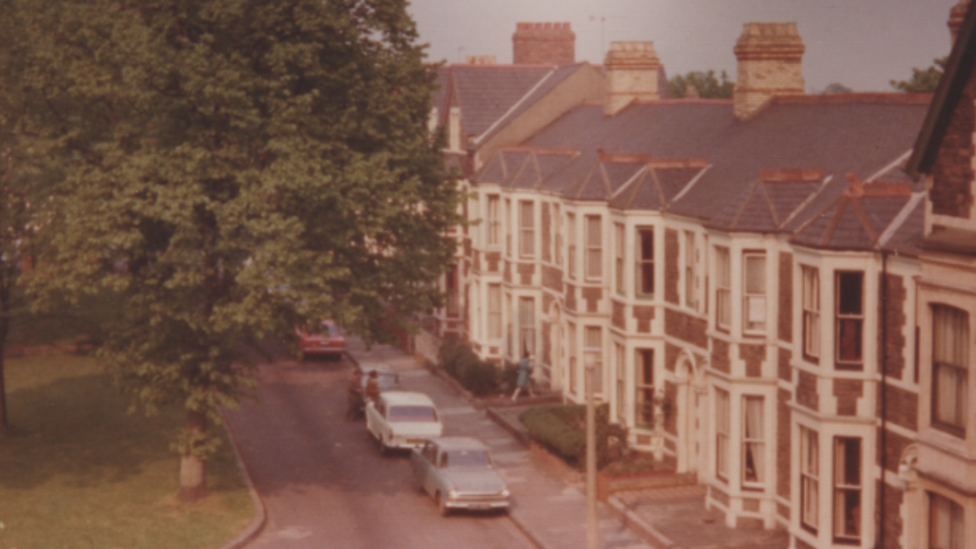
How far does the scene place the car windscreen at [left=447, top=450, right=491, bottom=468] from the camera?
96.7ft

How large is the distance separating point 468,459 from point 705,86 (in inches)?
2686

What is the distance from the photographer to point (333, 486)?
32.2m

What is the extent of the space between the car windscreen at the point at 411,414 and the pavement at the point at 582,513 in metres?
2.20

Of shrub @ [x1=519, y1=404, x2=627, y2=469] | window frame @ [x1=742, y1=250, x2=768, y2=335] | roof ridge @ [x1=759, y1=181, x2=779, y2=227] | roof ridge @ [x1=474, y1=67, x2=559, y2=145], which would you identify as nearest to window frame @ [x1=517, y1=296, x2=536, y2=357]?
shrub @ [x1=519, y1=404, x2=627, y2=469]

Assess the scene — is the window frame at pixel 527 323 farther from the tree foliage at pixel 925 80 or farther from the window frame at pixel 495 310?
the tree foliage at pixel 925 80

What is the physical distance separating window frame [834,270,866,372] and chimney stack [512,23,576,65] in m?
40.2

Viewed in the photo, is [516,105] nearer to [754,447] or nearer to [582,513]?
[582,513]

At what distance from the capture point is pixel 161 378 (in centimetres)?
2758

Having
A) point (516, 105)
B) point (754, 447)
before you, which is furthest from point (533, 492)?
point (516, 105)

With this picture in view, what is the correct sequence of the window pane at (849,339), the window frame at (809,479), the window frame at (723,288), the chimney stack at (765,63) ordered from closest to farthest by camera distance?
the window pane at (849,339), the window frame at (809,479), the window frame at (723,288), the chimney stack at (765,63)

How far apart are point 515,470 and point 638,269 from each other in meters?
6.63

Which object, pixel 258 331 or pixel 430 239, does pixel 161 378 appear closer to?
pixel 258 331

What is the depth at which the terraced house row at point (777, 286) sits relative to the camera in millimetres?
16922

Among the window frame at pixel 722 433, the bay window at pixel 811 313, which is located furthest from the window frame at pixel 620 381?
the bay window at pixel 811 313
